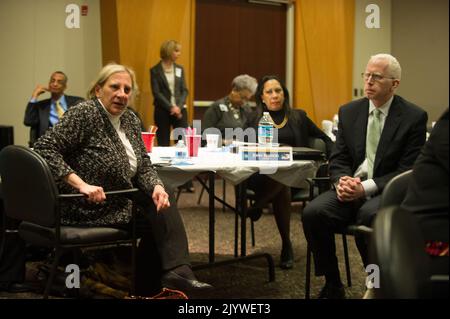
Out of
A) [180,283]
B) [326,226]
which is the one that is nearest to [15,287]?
[180,283]

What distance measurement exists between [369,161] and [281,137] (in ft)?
3.81

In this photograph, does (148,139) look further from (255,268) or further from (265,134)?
(255,268)

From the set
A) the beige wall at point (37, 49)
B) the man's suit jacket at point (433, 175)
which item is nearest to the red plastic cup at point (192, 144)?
the man's suit jacket at point (433, 175)

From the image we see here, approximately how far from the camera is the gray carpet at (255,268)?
3.22 meters

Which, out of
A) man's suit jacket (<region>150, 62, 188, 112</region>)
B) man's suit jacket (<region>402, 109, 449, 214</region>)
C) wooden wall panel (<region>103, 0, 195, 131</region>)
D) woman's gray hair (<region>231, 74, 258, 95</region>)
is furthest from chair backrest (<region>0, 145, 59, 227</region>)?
wooden wall panel (<region>103, 0, 195, 131</region>)

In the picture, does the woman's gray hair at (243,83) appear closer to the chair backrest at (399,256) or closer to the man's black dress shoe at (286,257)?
the man's black dress shoe at (286,257)

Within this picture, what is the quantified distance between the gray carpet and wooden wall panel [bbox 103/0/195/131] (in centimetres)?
196

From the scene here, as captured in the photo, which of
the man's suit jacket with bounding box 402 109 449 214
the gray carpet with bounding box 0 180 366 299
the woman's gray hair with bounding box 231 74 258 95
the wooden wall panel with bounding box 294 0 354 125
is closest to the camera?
the man's suit jacket with bounding box 402 109 449 214

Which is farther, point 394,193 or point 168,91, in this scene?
point 168,91

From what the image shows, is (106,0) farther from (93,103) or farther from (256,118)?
(93,103)

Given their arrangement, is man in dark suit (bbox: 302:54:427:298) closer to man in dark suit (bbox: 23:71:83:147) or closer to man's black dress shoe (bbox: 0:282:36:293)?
man's black dress shoe (bbox: 0:282:36:293)

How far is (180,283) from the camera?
277cm

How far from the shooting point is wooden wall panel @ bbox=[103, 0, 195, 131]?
6.46 m
